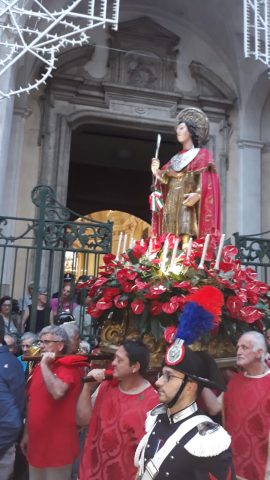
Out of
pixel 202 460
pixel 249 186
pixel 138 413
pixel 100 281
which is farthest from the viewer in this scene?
pixel 249 186

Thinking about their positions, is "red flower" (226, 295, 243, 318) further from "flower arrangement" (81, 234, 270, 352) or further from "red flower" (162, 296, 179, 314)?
"red flower" (162, 296, 179, 314)

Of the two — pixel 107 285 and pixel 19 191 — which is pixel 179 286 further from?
pixel 19 191

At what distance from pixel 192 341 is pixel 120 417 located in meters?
0.80

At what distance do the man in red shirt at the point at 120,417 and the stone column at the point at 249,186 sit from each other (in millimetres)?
7813

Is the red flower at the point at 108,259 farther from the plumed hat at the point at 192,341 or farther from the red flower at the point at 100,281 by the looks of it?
the plumed hat at the point at 192,341

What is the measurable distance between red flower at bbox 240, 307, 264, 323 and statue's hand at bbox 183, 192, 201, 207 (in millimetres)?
1230

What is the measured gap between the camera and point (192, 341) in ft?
6.82

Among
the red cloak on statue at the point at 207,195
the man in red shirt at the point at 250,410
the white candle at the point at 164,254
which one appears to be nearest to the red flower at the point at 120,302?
the white candle at the point at 164,254

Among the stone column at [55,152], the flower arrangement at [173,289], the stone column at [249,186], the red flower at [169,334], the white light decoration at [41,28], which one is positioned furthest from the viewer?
the stone column at [249,186]

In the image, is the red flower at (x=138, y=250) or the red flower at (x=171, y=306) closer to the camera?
the red flower at (x=171, y=306)

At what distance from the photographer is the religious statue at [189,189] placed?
4098 mm

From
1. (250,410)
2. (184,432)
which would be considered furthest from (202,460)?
(250,410)

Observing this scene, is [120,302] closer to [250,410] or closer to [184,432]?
[250,410]

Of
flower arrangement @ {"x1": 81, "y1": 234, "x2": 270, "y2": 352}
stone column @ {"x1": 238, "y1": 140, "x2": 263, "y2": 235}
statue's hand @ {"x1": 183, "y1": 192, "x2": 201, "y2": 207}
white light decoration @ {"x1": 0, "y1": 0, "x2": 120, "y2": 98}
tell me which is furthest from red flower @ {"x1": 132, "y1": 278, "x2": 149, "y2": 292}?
stone column @ {"x1": 238, "y1": 140, "x2": 263, "y2": 235}
